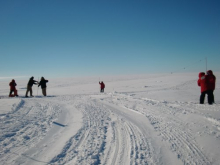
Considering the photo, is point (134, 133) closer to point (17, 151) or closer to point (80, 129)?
point (80, 129)

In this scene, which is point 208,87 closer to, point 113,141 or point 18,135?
point 113,141

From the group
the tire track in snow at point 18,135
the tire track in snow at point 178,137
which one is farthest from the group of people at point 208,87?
the tire track in snow at point 18,135

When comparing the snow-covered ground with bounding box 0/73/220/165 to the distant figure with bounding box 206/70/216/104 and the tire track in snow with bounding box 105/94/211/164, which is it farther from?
the distant figure with bounding box 206/70/216/104

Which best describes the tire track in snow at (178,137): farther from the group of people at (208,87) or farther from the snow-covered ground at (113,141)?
the group of people at (208,87)

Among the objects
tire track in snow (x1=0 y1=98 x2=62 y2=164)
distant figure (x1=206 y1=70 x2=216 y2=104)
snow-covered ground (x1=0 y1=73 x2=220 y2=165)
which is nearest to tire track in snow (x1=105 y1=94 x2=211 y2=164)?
snow-covered ground (x1=0 y1=73 x2=220 y2=165)

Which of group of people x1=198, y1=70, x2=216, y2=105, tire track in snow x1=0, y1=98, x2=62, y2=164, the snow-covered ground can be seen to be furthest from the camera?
group of people x1=198, y1=70, x2=216, y2=105

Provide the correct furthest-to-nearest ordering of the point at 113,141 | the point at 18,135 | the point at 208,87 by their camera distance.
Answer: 1. the point at 208,87
2. the point at 18,135
3. the point at 113,141

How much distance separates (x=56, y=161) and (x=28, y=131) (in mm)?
1938

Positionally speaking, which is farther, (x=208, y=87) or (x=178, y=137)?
(x=208, y=87)

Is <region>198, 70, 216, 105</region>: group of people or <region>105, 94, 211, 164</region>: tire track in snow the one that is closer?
<region>105, 94, 211, 164</region>: tire track in snow

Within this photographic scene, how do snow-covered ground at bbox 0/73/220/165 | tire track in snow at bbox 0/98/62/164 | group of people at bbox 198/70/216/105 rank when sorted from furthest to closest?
group of people at bbox 198/70/216/105, tire track in snow at bbox 0/98/62/164, snow-covered ground at bbox 0/73/220/165

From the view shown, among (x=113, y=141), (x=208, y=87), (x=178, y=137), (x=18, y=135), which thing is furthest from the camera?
(x=208, y=87)

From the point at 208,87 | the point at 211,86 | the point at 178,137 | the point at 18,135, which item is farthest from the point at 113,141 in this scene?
the point at 211,86

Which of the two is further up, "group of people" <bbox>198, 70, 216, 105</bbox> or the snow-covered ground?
"group of people" <bbox>198, 70, 216, 105</bbox>
